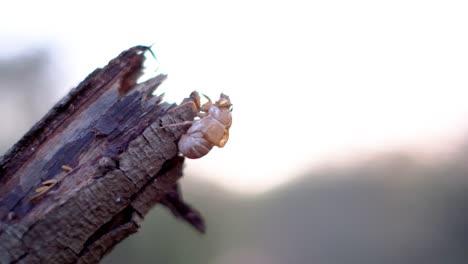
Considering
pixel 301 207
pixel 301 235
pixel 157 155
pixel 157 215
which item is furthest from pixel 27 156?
pixel 301 207

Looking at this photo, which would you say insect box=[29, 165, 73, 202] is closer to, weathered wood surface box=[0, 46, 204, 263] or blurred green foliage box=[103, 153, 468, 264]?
weathered wood surface box=[0, 46, 204, 263]

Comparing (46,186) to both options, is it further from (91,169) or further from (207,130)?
(207,130)

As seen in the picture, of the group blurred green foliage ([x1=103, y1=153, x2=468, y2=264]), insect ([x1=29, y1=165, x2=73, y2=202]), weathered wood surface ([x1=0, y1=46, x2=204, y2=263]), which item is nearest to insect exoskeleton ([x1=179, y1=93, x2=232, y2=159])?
weathered wood surface ([x1=0, y1=46, x2=204, y2=263])

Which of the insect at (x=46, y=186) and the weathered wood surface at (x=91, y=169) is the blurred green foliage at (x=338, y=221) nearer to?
the weathered wood surface at (x=91, y=169)

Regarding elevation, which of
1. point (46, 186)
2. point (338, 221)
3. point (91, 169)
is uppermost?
point (338, 221)

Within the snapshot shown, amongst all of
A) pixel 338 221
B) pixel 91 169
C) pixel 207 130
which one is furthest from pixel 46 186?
pixel 338 221

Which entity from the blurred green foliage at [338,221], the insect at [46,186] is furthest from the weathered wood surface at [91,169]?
the blurred green foliage at [338,221]

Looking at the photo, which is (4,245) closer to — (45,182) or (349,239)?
(45,182)
